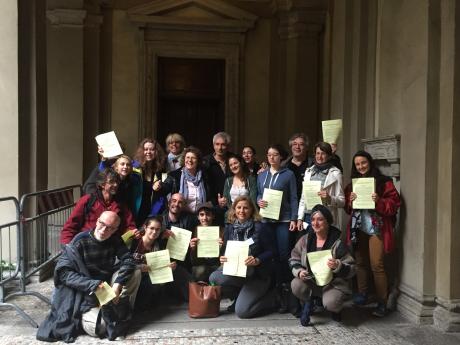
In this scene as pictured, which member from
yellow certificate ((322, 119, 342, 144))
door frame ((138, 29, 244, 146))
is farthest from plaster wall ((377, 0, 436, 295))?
door frame ((138, 29, 244, 146))

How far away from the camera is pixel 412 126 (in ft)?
16.6

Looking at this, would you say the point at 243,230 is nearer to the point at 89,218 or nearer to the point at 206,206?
the point at 206,206

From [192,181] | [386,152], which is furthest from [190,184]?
[386,152]

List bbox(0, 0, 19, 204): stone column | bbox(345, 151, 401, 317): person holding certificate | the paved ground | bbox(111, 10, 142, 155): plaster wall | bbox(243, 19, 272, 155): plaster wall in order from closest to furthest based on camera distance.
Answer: the paved ground, bbox(345, 151, 401, 317): person holding certificate, bbox(0, 0, 19, 204): stone column, bbox(111, 10, 142, 155): plaster wall, bbox(243, 19, 272, 155): plaster wall

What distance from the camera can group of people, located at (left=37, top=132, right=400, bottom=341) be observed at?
4.48 m

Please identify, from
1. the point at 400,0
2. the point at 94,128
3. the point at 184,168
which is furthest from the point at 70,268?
the point at 94,128

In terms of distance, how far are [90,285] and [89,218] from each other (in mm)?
884

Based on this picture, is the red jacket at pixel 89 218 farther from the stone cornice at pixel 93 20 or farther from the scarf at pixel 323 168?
the stone cornice at pixel 93 20

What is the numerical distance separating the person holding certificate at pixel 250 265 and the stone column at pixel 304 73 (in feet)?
17.4

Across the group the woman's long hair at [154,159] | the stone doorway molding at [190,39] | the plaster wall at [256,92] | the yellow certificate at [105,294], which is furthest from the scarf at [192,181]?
the plaster wall at [256,92]

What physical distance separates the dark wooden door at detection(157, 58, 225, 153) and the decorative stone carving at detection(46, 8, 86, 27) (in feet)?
6.57

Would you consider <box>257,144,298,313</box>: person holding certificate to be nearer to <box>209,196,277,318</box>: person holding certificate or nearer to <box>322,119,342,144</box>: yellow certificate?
<box>209,196,277,318</box>: person holding certificate

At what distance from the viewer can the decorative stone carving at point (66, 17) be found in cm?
961

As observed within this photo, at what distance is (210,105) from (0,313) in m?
7.62
